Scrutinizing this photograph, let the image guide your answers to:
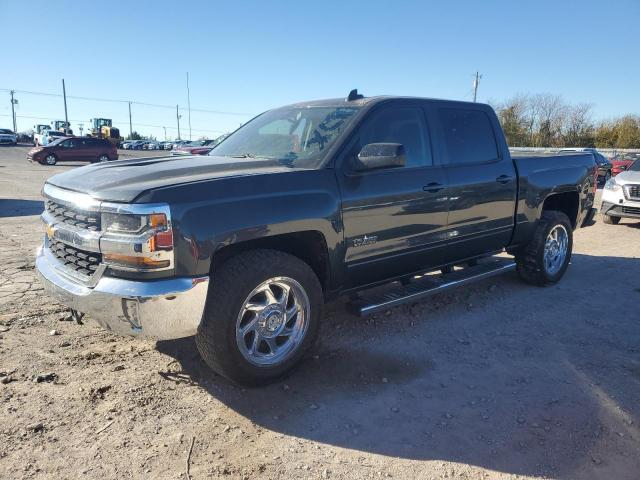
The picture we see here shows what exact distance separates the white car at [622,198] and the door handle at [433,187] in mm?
7852

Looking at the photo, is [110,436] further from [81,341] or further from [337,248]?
[337,248]

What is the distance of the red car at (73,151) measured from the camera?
28.5 metres

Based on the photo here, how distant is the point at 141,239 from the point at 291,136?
1.81m

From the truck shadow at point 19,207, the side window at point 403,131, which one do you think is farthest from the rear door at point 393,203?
the truck shadow at point 19,207

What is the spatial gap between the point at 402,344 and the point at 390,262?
700 mm

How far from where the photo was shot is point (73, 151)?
98.0 feet

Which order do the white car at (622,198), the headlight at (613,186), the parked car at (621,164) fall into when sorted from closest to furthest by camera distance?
1. the white car at (622,198)
2. the headlight at (613,186)
3. the parked car at (621,164)

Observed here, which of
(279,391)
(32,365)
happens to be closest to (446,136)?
(279,391)

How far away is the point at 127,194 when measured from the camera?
2.82 meters

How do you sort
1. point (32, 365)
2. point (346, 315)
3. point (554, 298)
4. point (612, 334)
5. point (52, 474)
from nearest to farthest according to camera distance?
point (52, 474) < point (32, 365) < point (612, 334) < point (346, 315) < point (554, 298)

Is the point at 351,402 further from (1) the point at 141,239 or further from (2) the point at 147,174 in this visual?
(2) the point at 147,174

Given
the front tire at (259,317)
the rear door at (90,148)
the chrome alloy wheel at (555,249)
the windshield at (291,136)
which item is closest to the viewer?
the front tire at (259,317)

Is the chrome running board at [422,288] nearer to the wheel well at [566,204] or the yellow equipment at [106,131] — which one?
the wheel well at [566,204]

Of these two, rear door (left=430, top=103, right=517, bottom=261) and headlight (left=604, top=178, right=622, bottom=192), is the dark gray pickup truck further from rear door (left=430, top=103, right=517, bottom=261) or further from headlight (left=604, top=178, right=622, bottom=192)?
headlight (left=604, top=178, right=622, bottom=192)
